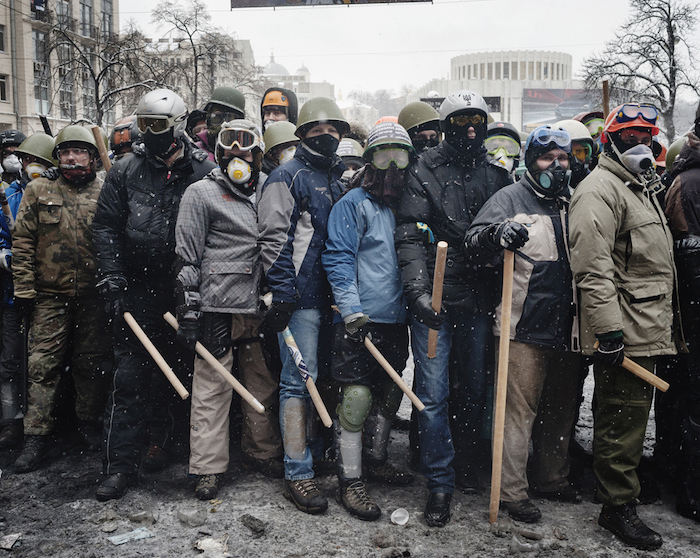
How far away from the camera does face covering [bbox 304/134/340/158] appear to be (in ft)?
13.1

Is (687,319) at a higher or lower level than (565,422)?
higher

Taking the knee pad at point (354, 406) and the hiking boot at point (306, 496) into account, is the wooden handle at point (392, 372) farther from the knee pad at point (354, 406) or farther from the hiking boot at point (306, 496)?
the hiking boot at point (306, 496)

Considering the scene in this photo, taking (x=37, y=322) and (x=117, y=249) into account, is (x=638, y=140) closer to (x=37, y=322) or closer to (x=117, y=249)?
(x=117, y=249)

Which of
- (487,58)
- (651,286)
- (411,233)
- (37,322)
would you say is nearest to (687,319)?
(651,286)

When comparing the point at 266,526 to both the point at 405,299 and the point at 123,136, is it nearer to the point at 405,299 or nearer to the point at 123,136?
the point at 405,299

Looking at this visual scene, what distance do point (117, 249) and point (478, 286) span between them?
7.66 feet

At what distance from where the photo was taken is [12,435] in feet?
15.5

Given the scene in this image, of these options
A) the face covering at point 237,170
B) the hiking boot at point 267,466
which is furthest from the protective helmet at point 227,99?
the hiking boot at point 267,466

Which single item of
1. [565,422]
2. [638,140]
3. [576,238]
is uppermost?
[638,140]

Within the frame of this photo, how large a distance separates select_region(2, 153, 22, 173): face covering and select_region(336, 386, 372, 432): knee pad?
12.8ft

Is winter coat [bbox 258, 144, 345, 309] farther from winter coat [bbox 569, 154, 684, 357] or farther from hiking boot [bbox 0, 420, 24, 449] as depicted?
hiking boot [bbox 0, 420, 24, 449]

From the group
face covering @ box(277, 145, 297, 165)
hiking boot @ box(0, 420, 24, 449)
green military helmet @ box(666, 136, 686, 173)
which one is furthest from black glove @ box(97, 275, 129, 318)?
green military helmet @ box(666, 136, 686, 173)

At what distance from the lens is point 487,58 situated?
383 feet

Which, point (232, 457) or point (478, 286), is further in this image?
point (232, 457)
